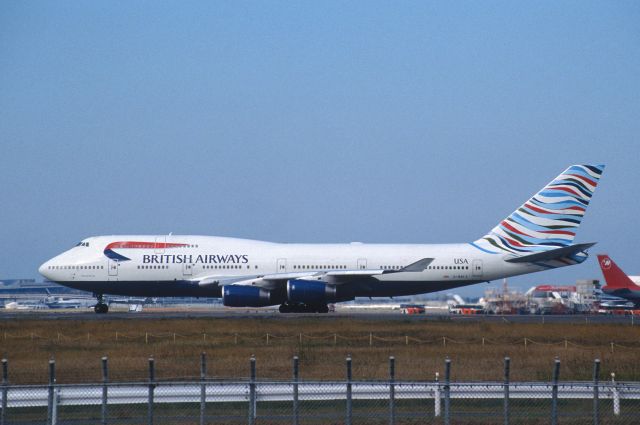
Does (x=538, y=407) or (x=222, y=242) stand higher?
(x=222, y=242)

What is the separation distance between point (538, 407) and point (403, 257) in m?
30.1

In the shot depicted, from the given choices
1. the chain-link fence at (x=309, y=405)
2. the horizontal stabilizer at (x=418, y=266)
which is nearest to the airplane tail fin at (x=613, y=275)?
the horizontal stabilizer at (x=418, y=266)

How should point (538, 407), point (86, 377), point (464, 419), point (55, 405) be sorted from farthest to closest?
1. point (86, 377)
2. point (538, 407)
3. point (464, 419)
4. point (55, 405)

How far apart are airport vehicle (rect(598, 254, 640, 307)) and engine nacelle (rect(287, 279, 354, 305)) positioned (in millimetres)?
33979

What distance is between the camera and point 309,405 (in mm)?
18281

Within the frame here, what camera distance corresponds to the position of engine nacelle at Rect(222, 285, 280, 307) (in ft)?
152

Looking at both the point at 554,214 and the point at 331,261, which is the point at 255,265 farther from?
the point at 554,214

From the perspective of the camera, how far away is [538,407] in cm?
1917

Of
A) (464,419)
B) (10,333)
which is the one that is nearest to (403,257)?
(10,333)

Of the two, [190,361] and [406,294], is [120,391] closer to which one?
[190,361]

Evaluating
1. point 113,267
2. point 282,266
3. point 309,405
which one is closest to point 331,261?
point 282,266

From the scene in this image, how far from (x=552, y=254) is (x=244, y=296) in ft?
52.0

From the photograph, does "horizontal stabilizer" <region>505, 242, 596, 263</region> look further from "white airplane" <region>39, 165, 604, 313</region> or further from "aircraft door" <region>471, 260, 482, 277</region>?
"aircraft door" <region>471, 260, 482, 277</region>

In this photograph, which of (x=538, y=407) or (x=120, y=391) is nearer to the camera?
(x=120, y=391)
